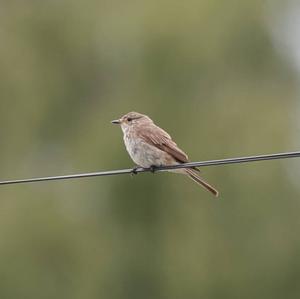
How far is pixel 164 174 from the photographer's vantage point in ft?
50.2

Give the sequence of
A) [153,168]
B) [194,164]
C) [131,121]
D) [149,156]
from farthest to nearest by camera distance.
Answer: [131,121], [149,156], [153,168], [194,164]

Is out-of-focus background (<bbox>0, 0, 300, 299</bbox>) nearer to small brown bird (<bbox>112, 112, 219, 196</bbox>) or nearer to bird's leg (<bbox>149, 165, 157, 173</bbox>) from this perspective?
small brown bird (<bbox>112, 112, 219, 196</bbox>)

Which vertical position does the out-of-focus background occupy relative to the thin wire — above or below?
above

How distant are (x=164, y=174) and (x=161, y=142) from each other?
18.7ft

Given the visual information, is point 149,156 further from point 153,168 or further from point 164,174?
point 164,174

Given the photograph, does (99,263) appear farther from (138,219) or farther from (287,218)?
(287,218)

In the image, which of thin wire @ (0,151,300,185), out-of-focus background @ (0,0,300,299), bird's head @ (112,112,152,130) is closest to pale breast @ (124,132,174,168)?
thin wire @ (0,151,300,185)

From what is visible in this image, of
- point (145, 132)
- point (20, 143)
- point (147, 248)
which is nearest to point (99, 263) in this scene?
point (147, 248)

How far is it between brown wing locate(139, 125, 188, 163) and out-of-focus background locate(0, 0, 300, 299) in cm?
524

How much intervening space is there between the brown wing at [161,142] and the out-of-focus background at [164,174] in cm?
524

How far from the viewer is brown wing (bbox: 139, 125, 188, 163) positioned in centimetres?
954

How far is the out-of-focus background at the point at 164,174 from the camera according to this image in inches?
598

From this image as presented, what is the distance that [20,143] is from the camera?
16.6 meters

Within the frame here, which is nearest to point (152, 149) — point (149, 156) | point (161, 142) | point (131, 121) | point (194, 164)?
point (149, 156)
